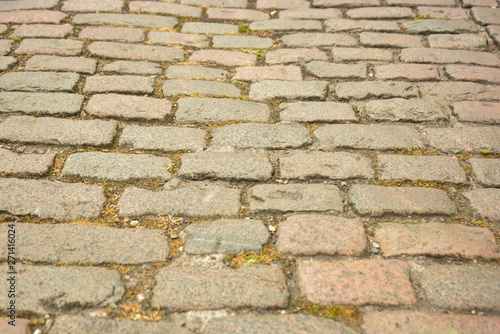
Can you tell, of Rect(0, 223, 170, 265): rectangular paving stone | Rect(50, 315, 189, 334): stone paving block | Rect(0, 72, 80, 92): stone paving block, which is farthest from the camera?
Rect(0, 72, 80, 92): stone paving block

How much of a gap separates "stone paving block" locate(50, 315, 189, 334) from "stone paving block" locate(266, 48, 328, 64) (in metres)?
2.10

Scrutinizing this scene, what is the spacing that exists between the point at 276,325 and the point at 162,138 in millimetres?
1214

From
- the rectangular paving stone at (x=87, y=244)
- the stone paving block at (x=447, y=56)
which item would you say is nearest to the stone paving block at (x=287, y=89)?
the stone paving block at (x=447, y=56)

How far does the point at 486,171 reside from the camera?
7.10ft

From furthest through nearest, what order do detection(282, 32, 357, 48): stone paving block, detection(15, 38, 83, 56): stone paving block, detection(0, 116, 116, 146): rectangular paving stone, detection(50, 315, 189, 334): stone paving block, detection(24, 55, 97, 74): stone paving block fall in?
detection(282, 32, 357, 48): stone paving block < detection(15, 38, 83, 56): stone paving block < detection(24, 55, 97, 74): stone paving block < detection(0, 116, 116, 146): rectangular paving stone < detection(50, 315, 189, 334): stone paving block

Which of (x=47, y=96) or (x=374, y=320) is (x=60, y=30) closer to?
(x=47, y=96)

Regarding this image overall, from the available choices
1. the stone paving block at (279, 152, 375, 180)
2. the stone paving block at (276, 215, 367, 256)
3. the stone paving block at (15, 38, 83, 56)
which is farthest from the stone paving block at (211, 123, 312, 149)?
the stone paving block at (15, 38, 83, 56)

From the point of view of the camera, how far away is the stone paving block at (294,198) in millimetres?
1924

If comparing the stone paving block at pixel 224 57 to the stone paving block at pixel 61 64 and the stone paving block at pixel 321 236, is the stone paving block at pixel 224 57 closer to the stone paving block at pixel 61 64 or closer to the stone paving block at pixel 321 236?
the stone paving block at pixel 61 64

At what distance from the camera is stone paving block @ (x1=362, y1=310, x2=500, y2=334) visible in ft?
4.71

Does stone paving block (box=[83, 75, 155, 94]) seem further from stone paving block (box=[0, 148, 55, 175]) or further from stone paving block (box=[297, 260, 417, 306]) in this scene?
stone paving block (box=[297, 260, 417, 306])

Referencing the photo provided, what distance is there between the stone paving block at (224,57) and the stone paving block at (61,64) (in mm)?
648

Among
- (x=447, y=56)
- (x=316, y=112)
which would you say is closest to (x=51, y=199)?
(x=316, y=112)

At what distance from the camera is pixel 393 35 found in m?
3.40
